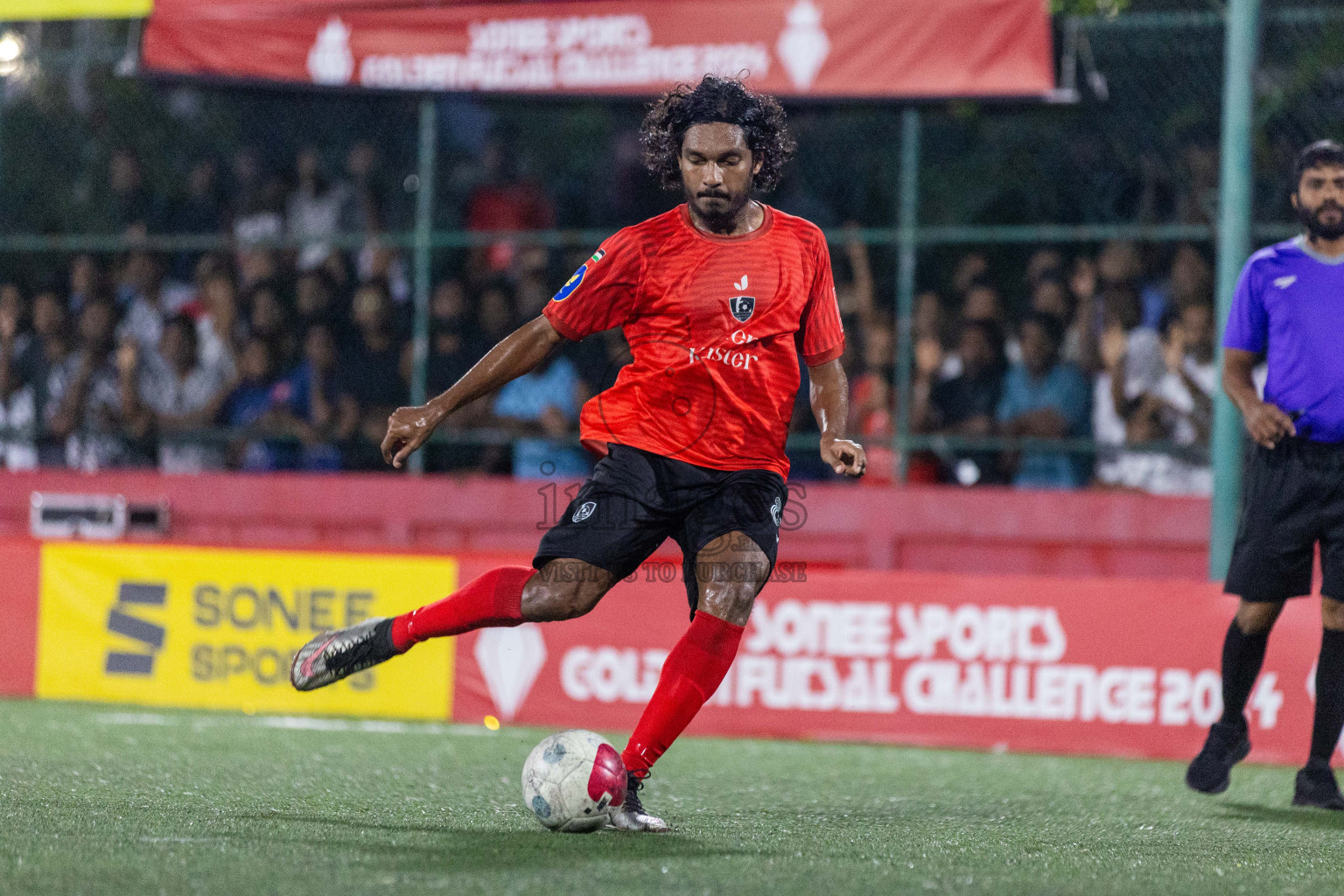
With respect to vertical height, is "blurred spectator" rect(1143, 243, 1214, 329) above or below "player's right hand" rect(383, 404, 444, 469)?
above

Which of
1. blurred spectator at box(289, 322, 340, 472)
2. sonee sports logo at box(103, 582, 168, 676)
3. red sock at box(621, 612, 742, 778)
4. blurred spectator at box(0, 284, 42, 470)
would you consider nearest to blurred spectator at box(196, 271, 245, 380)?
blurred spectator at box(289, 322, 340, 472)

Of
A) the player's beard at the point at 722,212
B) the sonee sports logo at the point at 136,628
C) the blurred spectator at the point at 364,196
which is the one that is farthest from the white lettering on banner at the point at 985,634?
the blurred spectator at the point at 364,196

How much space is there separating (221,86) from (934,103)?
4538 mm

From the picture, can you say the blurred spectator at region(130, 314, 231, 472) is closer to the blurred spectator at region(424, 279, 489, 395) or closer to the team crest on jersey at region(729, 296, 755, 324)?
the blurred spectator at region(424, 279, 489, 395)

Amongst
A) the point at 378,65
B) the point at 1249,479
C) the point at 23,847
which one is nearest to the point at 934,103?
the point at 378,65

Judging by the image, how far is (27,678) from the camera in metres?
9.30

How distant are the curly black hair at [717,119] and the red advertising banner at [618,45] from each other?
4593mm

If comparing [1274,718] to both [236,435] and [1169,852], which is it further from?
[236,435]

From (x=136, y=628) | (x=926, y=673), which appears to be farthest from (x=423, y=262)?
(x=926, y=673)

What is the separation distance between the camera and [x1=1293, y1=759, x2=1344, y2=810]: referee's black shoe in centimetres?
597

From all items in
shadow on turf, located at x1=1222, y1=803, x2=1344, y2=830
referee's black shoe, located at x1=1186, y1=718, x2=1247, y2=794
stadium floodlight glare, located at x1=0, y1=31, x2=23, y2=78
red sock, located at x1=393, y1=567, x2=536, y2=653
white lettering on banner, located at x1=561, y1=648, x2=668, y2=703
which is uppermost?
stadium floodlight glare, located at x1=0, y1=31, x2=23, y2=78

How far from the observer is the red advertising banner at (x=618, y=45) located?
32.6ft

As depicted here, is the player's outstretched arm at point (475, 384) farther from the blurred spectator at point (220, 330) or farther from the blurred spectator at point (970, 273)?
the blurred spectator at point (220, 330)

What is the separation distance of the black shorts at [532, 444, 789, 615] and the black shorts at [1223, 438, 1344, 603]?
6.39ft
